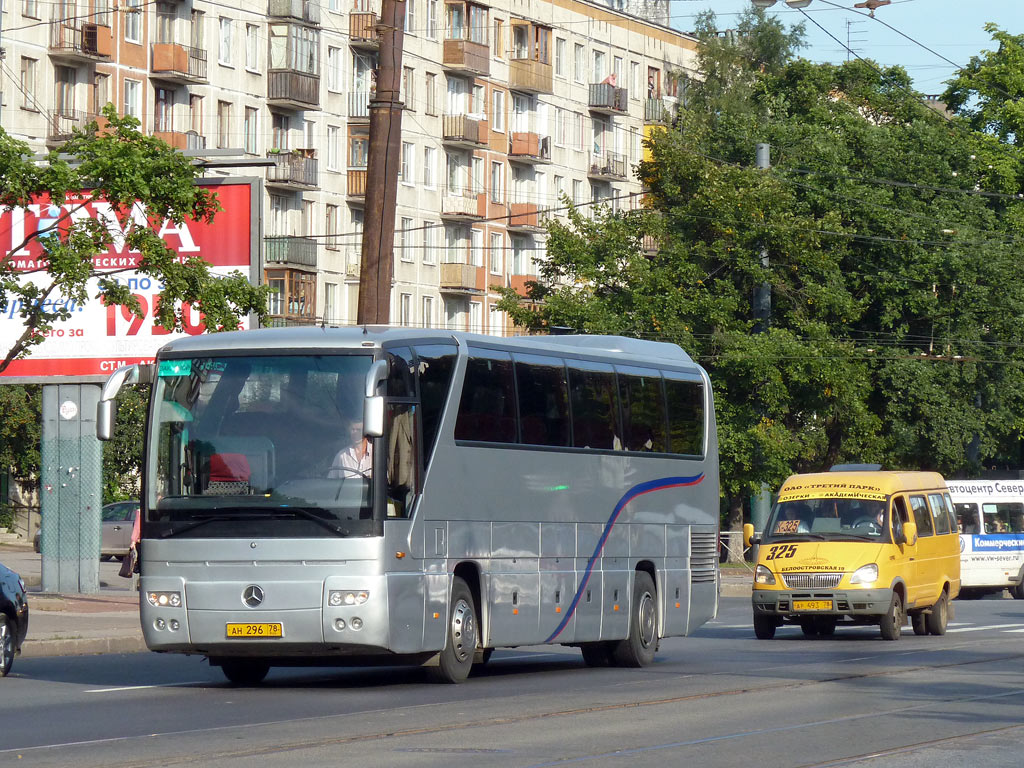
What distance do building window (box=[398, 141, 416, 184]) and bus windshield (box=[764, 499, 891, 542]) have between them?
161ft

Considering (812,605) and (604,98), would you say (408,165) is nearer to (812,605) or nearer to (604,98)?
(604,98)

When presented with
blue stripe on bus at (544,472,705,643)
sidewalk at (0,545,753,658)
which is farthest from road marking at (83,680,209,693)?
sidewalk at (0,545,753,658)

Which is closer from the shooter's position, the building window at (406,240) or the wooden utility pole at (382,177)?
the wooden utility pole at (382,177)

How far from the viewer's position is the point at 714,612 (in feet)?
73.9

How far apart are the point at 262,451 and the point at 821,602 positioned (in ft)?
37.1

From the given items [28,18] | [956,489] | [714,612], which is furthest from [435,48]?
[714,612]

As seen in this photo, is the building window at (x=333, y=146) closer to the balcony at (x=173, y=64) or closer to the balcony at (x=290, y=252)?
the balcony at (x=290, y=252)

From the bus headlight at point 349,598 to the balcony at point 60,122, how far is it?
45.2 m

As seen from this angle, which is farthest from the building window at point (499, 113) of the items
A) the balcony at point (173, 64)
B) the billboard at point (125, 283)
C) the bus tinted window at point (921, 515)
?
the bus tinted window at point (921, 515)

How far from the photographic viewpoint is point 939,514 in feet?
93.7

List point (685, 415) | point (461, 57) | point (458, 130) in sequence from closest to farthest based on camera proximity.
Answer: point (685, 415)
point (458, 130)
point (461, 57)

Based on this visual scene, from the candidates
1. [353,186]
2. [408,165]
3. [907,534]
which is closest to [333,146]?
[353,186]

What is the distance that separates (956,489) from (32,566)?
21.4m

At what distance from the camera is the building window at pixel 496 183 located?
260 feet
